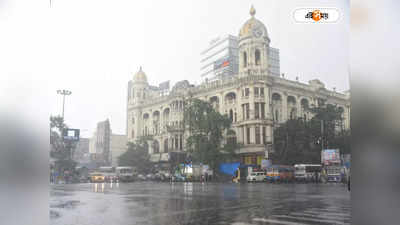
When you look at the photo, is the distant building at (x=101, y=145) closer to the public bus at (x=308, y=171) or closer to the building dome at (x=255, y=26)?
the building dome at (x=255, y=26)

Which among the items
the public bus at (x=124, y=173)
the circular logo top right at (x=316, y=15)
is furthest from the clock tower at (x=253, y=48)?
the public bus at (x=124, y=173)

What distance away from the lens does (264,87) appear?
17.2 ft

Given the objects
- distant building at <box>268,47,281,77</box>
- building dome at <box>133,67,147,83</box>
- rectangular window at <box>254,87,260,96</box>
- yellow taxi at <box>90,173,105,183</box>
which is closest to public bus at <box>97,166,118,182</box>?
yellow taxi at <box>90,173,105,183</box>

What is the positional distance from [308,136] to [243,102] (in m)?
1.64

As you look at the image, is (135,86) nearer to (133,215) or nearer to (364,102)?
(133,215)

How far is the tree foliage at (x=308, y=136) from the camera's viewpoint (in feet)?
14.0

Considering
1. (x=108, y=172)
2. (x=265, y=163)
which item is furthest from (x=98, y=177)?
(x=265, y=163)

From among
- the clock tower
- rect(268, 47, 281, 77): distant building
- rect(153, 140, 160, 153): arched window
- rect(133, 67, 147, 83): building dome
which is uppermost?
the clock tower

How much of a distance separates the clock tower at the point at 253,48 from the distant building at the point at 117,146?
1.80 m

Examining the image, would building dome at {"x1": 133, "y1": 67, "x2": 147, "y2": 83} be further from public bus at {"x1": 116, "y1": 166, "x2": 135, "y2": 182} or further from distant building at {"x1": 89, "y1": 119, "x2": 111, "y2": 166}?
public bus at {"x1": 116, "y1": 166, "x2": 135, "y2": 182}

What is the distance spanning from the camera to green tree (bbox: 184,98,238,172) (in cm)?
561

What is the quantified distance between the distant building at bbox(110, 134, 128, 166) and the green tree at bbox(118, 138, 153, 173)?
5 centimetres

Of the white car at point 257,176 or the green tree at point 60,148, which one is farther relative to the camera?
the white car at point 257,176

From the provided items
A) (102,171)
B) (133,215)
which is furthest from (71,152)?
(133,215)
